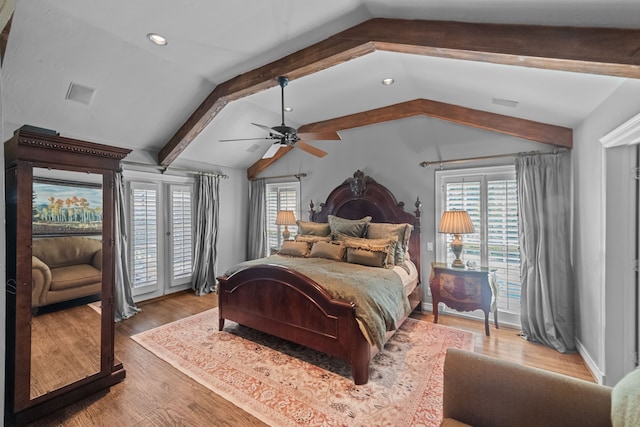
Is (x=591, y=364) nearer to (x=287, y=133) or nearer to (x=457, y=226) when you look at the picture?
(x=457, y=226)

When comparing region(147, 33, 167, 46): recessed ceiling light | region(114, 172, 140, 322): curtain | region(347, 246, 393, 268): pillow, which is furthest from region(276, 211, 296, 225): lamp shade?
region(147, 33, 167, 46): recessed ceiling light

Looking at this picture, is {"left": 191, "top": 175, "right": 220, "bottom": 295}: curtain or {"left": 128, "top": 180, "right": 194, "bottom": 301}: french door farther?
{"left": 191, "top": 175, "right": 220, "bottom": 295}: curtain

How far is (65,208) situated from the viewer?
7.36 feet

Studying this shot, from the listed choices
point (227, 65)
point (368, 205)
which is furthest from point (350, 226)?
point (227, 65)

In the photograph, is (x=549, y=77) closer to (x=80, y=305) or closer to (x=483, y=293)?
(x=483, y=293)

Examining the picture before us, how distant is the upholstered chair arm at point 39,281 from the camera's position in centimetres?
210

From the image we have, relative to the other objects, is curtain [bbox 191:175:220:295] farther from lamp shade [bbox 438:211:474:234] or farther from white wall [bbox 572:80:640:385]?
white wall [bbox 572:80:640:385]

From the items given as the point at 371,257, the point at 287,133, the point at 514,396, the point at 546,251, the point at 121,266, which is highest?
the point at 287,133

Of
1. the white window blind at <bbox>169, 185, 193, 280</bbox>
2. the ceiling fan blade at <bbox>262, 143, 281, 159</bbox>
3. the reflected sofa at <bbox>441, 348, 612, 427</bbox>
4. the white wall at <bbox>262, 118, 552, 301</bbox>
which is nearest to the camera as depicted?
the reflected sofa at <bbox>441, 348, 612, 427</bbox>

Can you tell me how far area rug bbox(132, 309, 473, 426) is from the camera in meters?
2.14

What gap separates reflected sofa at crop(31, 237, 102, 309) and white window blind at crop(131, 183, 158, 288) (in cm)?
226

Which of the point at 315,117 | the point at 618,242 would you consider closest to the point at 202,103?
the point at 315,117

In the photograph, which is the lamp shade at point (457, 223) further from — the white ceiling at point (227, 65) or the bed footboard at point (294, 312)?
the bed footboard at point (294, 312)

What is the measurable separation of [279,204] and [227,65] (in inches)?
123
